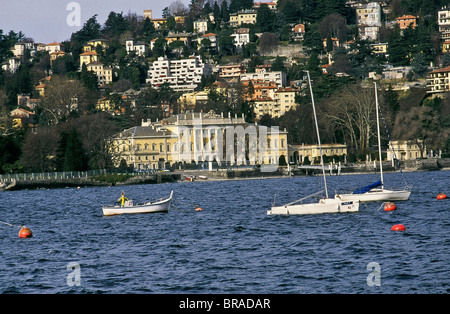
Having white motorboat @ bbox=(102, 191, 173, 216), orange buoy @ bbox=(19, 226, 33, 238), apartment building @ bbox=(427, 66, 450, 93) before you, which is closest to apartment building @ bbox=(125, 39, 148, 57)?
apartment building @ bbox=(427, 66, 450, 93)

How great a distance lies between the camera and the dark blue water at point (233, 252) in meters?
20.6

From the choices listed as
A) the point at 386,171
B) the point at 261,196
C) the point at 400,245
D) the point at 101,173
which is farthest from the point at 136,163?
the point at 400,245

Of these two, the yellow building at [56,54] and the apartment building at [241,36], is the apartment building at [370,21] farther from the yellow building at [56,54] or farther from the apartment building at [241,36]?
the yellow building at [56,54]

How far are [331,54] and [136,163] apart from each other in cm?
8230

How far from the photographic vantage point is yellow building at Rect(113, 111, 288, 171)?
10412cm

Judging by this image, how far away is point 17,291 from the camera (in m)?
20.7

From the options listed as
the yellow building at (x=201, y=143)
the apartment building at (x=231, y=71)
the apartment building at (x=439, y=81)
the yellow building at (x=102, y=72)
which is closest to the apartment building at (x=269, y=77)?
the apartment building at (x=231, y=71)

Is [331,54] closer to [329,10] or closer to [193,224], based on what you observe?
[329,10]

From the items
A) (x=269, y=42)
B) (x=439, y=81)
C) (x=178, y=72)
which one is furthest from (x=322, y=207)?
(x=269, y=42)

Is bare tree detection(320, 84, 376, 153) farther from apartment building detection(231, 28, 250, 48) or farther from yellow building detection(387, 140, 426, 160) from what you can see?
apartment building detection(231, 28, 250, 48)

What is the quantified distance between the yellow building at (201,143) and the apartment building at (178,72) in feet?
223

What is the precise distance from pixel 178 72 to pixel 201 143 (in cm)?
7475

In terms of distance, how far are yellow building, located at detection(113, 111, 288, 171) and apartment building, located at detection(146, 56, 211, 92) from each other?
6786cm

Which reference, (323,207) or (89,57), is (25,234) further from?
(89,57)
